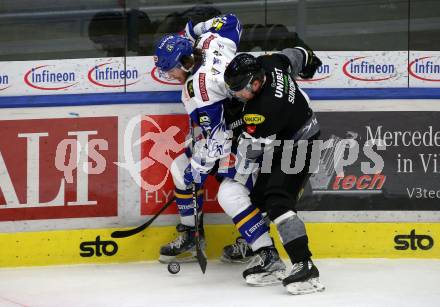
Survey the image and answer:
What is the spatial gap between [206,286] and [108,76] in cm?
136

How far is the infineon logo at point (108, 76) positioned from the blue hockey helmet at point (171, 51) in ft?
1.45

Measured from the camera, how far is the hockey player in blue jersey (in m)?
4.96

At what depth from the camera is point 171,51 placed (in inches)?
197

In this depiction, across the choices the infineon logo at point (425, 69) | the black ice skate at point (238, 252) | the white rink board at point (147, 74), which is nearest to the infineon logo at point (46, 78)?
the white rink board at point (147, 74)

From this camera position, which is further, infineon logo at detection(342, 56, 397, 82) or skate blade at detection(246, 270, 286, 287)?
infineon logo at detection(342, 56, 397, 82)

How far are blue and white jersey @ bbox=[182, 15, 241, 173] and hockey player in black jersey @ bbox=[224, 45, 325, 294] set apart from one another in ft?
0.57

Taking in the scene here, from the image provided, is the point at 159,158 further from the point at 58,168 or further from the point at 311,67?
the point at 311,67

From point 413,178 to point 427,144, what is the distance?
0.71 feet

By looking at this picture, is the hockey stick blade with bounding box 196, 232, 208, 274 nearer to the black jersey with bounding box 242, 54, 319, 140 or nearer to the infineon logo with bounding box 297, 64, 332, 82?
the black jersey with bounding box 242, 54, 319, 140

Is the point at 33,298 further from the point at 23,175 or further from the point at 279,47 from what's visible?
the point at 279,47

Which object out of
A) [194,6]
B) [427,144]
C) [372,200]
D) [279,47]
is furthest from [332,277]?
[194,6]

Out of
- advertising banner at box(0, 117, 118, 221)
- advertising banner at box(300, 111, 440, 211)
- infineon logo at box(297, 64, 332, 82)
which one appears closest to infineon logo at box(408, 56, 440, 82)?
advertising banner at box(300, 111, 440, 211)

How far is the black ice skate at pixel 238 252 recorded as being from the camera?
5.36 meters

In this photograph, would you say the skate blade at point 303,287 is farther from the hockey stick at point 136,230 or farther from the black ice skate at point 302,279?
the hockey stick at point 136,230
